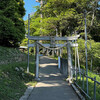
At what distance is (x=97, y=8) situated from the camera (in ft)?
69.1

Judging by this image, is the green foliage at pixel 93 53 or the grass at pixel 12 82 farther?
the green foliage at pixel 93 53

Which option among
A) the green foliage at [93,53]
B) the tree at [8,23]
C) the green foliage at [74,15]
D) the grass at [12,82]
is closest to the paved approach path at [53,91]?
the grass at [12,82]

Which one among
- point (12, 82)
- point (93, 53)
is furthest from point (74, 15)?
point (12, 82)

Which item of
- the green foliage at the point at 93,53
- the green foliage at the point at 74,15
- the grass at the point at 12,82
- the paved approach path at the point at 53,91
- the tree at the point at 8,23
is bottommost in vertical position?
the paved approach path at the point at 53,91

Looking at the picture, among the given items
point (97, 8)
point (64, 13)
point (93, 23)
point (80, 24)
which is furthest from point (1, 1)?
point (97, 8)

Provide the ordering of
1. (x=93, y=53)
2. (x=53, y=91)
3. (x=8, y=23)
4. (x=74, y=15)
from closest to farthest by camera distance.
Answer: (x=53, y=91), (x=8, y=23), (x=93, y=53), (x=74, y=15)

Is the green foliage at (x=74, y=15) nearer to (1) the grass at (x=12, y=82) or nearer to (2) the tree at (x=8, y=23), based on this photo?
(2) the tree at (x=8, y=23)

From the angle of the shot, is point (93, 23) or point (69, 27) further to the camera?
point (69, 27)

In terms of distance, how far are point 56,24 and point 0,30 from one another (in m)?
11.8

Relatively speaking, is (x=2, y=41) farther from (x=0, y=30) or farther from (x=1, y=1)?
(x=1, y=1)

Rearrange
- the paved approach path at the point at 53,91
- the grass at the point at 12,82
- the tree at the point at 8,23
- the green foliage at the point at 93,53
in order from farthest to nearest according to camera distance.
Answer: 1. the green foliage at the point at 93,53
2. the tree at the point at 8,23
3. the paved approach path at the point at 53,91
4. the grass at the point at 12,82

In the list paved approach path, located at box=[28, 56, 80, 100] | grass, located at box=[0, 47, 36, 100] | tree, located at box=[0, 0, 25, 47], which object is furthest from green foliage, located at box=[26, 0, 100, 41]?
grass, located at box=[0, 47, 36, 100]

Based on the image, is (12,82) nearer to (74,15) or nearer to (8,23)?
(8,23)

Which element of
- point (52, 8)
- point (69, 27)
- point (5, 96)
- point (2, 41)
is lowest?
point (5, 96)
